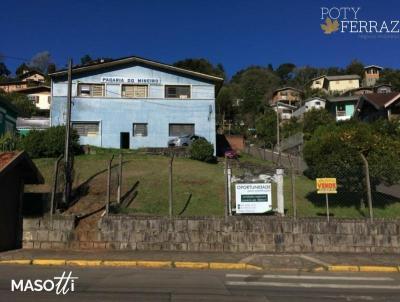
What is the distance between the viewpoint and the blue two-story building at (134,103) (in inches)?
1547

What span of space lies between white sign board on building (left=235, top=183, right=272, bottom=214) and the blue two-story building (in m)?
24.2

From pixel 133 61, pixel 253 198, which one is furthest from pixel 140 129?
pixel 253 198

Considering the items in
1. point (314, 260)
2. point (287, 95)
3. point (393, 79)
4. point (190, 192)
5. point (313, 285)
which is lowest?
point (313, 285)

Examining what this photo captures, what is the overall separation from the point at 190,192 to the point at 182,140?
18.8m

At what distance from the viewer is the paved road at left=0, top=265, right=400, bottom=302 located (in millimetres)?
8352

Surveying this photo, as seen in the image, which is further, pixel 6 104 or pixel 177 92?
pixel 177 92

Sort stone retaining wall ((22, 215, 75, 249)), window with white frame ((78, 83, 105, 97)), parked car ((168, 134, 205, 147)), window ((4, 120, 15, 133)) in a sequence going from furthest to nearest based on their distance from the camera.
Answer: window with white frame ((78, 83, 105, 97)) → parked car ((168, 134, 205, 147)) → window ((4, 120, 15, 133)) → stone retaining wall ((22, 215, 75, 249))

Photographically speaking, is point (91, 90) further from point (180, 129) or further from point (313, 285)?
point (313, 285)

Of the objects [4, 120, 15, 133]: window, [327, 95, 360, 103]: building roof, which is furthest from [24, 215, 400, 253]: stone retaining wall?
[327, 95, 360, 103]: building roof

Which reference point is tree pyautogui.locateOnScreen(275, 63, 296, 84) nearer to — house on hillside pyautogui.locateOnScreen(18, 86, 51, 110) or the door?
house on hillside pyautogui.locateOnScreen(18, 86, 51, 110)

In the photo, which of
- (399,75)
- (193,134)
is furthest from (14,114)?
(399,75)

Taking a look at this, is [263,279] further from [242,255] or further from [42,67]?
[42,67]

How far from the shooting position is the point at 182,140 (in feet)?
126

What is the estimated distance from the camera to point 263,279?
418 inches
